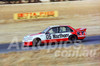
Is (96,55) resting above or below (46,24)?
above

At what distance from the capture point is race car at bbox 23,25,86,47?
576 inches

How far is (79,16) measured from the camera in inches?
1297

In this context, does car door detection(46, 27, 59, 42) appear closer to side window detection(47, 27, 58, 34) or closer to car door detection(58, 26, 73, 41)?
side window detection(47, 27, 58, 34)

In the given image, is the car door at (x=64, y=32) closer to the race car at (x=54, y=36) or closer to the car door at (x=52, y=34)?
the race car at (x=54, y=36)

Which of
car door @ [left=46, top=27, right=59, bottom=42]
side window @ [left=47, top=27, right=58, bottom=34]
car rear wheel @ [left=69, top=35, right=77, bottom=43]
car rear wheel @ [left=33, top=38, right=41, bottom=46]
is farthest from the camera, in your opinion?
car rear wheel @ [left=69, top=35, right=77, bottom=43]

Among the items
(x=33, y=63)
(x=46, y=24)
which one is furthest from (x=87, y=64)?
(x=46, y=24)

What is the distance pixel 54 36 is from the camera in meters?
14.9

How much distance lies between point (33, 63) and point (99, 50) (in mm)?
3961

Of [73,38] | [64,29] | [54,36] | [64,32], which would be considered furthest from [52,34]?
[73,38]

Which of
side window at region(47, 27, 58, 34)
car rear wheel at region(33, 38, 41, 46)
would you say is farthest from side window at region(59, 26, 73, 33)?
car rear wheel at region(33, 38, 41, 46)

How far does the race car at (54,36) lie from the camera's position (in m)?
14.6

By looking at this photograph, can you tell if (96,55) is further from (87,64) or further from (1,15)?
(1,15)

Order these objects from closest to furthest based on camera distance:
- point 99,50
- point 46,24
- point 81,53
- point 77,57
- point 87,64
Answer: point 87,64
point 77,57
point 81,53
point 99,50
point 46,24

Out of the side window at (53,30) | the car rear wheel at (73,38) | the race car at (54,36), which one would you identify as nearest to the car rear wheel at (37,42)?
the race car at (54,36)
